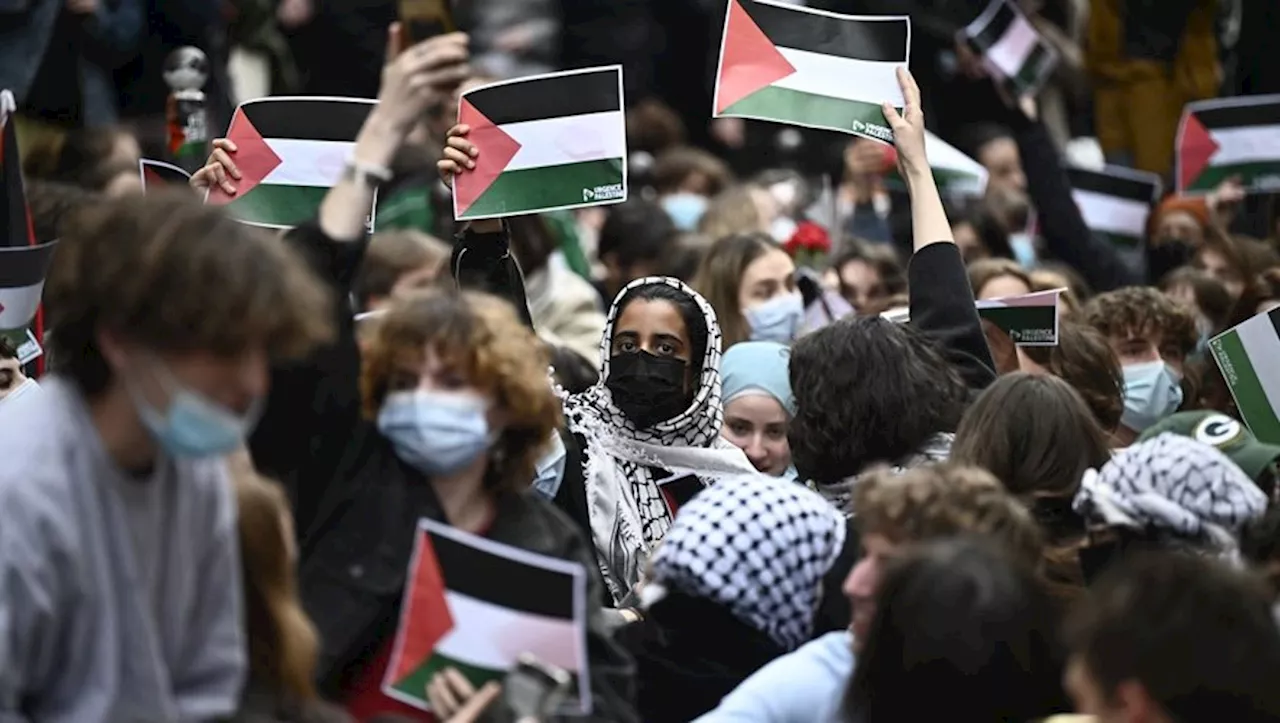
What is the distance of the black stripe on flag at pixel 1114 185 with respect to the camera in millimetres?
9656

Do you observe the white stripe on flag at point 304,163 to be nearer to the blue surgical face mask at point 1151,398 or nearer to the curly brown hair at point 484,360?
the curly brown hair at point 484,360

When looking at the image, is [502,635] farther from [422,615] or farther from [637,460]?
[637,460]

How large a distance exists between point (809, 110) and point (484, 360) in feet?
7.60

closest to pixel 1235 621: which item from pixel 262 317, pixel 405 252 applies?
pixel 262 317

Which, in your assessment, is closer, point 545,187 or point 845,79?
point 545,187

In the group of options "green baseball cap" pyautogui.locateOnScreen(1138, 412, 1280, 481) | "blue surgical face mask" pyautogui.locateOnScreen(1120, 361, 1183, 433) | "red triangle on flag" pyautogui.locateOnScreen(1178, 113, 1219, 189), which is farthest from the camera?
"red triangle on flag" pyautogui.locateOnScreen(1178, 113, 1219, 189)

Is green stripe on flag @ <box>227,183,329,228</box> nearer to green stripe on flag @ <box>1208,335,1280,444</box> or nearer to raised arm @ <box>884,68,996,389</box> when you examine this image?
raised arm @ <box>884,68,996,389</box>

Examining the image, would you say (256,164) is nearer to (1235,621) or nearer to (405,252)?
(405,252)

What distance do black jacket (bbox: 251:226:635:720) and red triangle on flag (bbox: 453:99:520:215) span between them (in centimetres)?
147

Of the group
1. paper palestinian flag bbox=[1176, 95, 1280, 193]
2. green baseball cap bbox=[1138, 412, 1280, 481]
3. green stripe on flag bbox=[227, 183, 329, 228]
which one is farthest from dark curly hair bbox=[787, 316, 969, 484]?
paper palestinian flag bbox=[1176, 95, 1280, 193]

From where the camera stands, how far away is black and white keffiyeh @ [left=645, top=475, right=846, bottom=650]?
13.6 ft

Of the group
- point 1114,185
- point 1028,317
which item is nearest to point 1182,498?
point 1028,317

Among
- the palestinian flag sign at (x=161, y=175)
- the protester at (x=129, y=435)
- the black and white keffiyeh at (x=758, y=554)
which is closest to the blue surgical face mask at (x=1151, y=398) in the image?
the black and white keffiyeh at (x=758, y=554)

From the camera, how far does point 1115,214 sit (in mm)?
9727
